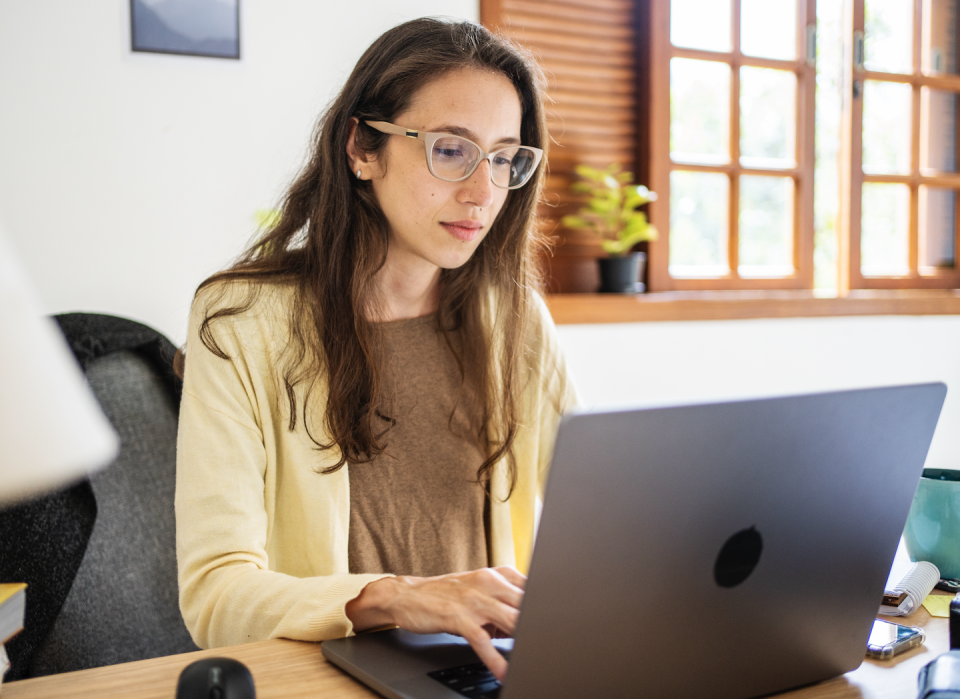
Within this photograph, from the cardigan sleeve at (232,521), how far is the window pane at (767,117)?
6.97ft

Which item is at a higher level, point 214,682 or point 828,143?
point 828,143

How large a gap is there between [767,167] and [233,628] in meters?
2.38

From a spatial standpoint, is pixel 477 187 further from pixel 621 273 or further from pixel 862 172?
pixel 862 172

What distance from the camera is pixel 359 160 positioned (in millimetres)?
1253

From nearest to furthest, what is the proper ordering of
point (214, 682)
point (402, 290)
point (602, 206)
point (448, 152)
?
point (214, 682)
point (448, 152)
point (402, 290)
point (602, 206)

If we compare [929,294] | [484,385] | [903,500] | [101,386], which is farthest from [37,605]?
[929,294]

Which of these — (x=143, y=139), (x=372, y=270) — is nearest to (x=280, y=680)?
(x=372, y=270)

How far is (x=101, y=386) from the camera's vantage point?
157cm

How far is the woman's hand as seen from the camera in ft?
2.30

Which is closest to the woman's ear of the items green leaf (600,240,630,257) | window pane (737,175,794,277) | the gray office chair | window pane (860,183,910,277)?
the gray office chair

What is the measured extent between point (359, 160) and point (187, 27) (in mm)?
945

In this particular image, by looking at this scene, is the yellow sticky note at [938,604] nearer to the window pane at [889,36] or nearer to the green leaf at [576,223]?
the green leaf at [576,223]

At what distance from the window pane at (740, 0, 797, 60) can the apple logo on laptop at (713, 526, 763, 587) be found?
2.44m

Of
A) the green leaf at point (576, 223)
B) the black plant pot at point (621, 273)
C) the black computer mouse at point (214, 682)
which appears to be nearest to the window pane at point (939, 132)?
the black plant pot at point (621, 273)
